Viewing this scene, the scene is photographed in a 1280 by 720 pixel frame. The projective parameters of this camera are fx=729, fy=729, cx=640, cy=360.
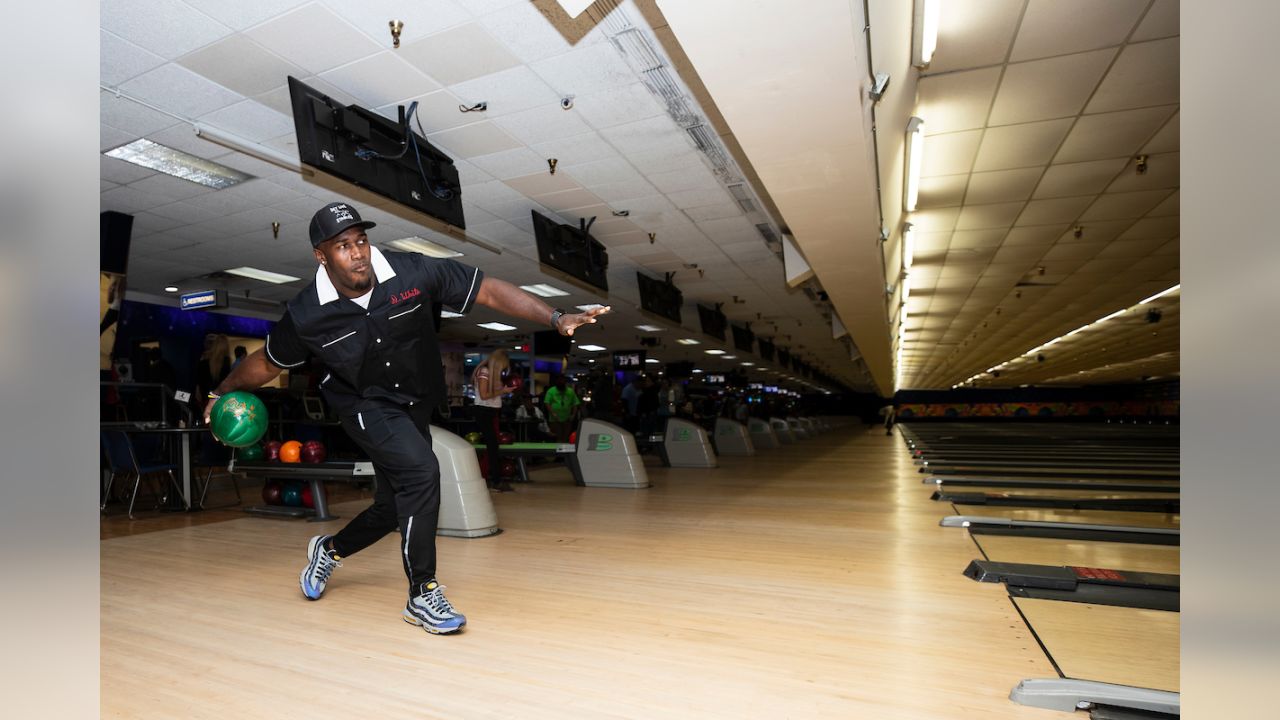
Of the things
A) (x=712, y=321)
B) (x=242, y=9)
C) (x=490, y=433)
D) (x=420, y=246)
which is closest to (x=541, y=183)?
(x=490, y=433)

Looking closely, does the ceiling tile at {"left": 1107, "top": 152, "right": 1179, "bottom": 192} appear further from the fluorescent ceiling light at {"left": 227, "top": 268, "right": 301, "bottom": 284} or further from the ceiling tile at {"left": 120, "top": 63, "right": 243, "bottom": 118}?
the fluorescent ceiling light at {"left": 227, "top": 268, "right": 301, "bottom": 284}

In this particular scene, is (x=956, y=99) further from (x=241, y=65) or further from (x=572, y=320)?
(x=241, y=65)

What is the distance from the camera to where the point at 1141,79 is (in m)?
4.52

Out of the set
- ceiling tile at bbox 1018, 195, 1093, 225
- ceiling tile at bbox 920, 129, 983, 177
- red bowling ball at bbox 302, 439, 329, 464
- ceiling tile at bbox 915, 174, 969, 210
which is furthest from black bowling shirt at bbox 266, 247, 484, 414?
ceiling tile at bbox 1018, 195, 1093, 225

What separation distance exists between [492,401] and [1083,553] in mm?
4371

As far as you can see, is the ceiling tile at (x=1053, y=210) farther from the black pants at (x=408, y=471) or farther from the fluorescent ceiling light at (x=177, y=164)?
the fluorescent ceiling light at (x=177, y=164)

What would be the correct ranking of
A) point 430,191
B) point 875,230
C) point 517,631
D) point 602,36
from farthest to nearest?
point 875,230 < point 430,191 < point 602,36 < point 517,631

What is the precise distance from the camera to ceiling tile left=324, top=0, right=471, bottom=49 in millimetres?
3576

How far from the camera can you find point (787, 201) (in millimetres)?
5723

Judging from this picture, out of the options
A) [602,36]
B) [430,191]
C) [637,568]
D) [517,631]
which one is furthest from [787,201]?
[517,631]

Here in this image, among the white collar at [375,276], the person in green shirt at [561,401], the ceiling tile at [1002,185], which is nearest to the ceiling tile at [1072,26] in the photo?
the ceiling tile at [1002,185]

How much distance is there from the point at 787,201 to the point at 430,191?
A: 270 centimetres

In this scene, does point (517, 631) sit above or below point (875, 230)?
below

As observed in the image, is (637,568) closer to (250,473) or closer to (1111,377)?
(250,473)
